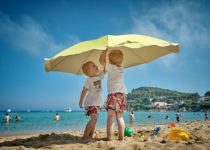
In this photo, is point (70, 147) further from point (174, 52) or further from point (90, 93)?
point (174, 52)

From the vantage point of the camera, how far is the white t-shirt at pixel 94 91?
5.84 meters

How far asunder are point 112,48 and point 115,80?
32.3 inches

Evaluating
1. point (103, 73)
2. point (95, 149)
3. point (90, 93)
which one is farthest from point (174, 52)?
point (95, 149)

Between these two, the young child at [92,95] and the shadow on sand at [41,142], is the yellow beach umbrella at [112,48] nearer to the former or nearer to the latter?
the young child at [92,95]

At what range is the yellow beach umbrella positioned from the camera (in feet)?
16.5

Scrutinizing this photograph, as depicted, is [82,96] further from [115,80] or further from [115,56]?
[115,56]

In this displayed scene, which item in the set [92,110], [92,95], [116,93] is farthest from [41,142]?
[116,93]

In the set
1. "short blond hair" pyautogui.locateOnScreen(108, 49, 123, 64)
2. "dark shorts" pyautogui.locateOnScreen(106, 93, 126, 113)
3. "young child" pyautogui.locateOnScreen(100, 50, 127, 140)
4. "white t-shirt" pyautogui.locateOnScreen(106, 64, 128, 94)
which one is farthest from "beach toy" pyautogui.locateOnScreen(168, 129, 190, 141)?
"short blond hair" pyautogui.locateOnScreen(108, 49, 123, 64)

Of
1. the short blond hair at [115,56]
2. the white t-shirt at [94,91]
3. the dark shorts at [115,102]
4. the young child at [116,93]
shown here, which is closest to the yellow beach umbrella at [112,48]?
the short blond hair at [115,56]

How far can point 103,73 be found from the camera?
19.5ft

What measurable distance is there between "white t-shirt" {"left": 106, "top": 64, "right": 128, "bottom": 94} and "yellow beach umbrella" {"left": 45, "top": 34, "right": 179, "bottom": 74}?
49 cm

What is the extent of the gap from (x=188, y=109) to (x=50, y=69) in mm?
175992

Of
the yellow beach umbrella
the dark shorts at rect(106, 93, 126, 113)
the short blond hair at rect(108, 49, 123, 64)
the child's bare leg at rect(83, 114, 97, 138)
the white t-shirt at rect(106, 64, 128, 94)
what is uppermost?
the yellow beach umbrella

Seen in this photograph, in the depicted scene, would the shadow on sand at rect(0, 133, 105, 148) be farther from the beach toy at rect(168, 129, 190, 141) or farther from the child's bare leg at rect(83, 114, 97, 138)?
the beach toy at rect(168, 129, 190, 141)
